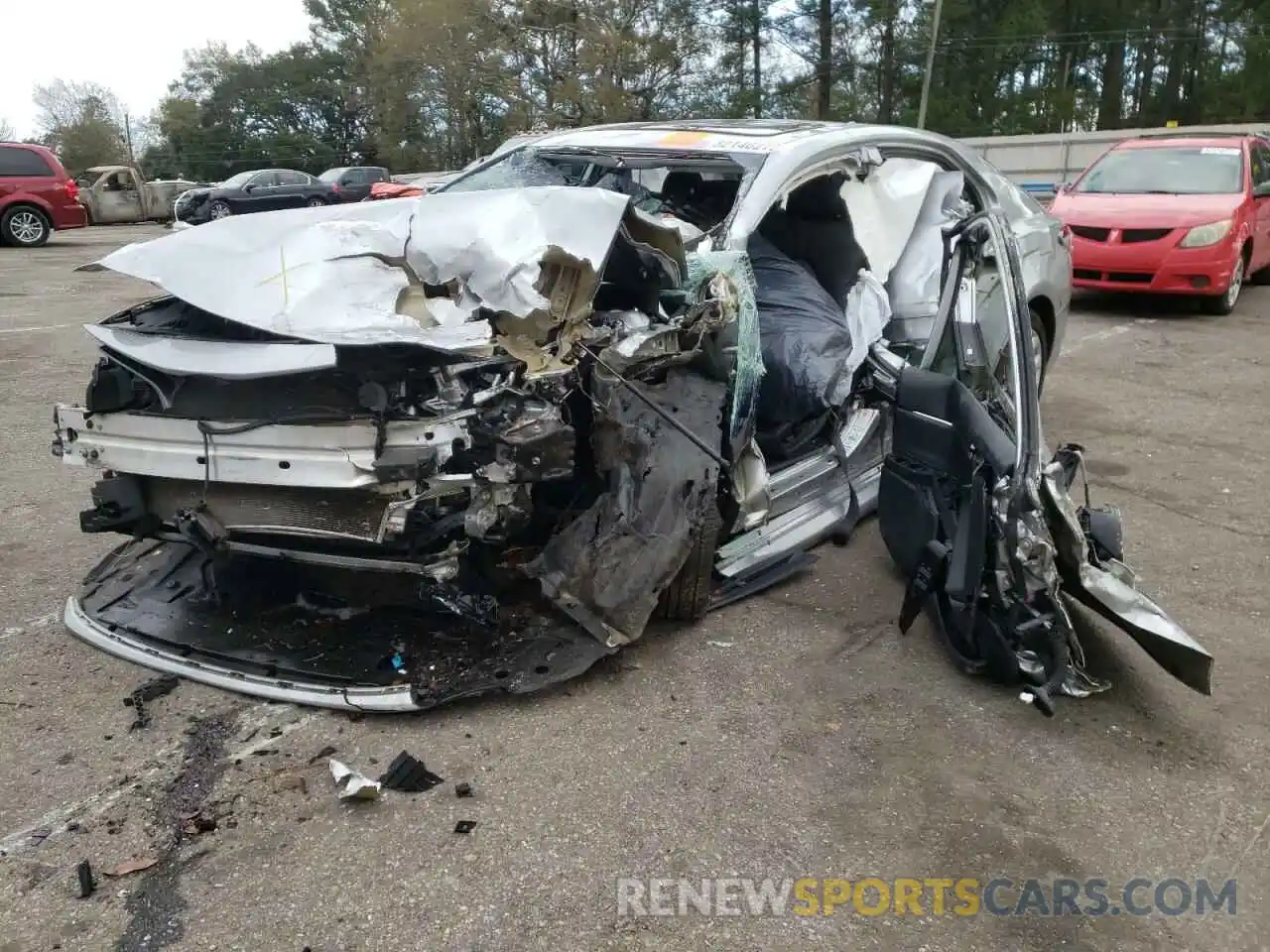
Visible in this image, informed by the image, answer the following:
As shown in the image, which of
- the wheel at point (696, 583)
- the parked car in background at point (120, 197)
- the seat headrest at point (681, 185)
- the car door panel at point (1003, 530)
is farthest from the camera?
the parked car in background at point (120, 197)

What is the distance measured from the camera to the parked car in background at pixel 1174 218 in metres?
9.09

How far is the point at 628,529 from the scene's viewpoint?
10.3 feet

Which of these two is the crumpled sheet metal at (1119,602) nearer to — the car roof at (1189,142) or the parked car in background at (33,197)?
the car roof at (1189,142)

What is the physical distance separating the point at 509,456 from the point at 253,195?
79.6 ft

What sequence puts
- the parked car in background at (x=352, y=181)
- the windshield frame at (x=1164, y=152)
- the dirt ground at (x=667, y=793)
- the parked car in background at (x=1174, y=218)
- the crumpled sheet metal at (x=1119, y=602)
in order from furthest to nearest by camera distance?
1. the parked car in background at (x=352, y=181)
2. the windshield frame at (x=1164, y=152)
3. the parked car in background at (x=1174, y=218)
4. the crumpled sheet metal at (x=1119, y=602)
5. the dirt ground at (x=667, y=793)

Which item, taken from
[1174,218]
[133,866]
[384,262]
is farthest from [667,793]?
[1174,218]

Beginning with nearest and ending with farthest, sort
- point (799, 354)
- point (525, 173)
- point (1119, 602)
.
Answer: point (1119, 602), point (799, 354), point (525, 173)

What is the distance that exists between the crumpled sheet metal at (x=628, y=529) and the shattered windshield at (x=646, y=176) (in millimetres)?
1157

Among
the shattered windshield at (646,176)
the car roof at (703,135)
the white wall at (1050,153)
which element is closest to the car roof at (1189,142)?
the car roof at (703,135)

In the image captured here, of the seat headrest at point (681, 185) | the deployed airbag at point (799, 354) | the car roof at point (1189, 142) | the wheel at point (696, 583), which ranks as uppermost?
the car roof at point (1189, 142)

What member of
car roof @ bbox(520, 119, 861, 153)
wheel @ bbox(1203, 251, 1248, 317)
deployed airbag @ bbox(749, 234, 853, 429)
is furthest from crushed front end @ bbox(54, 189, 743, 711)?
wheel @ bbox(1203, 251, 1248, 317)

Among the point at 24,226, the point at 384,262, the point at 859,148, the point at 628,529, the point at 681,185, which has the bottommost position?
the point at 628,529

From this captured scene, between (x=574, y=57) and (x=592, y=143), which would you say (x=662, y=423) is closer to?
(x=592, y=143)

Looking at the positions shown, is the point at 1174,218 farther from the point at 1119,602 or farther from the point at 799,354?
the point at 1119,602
